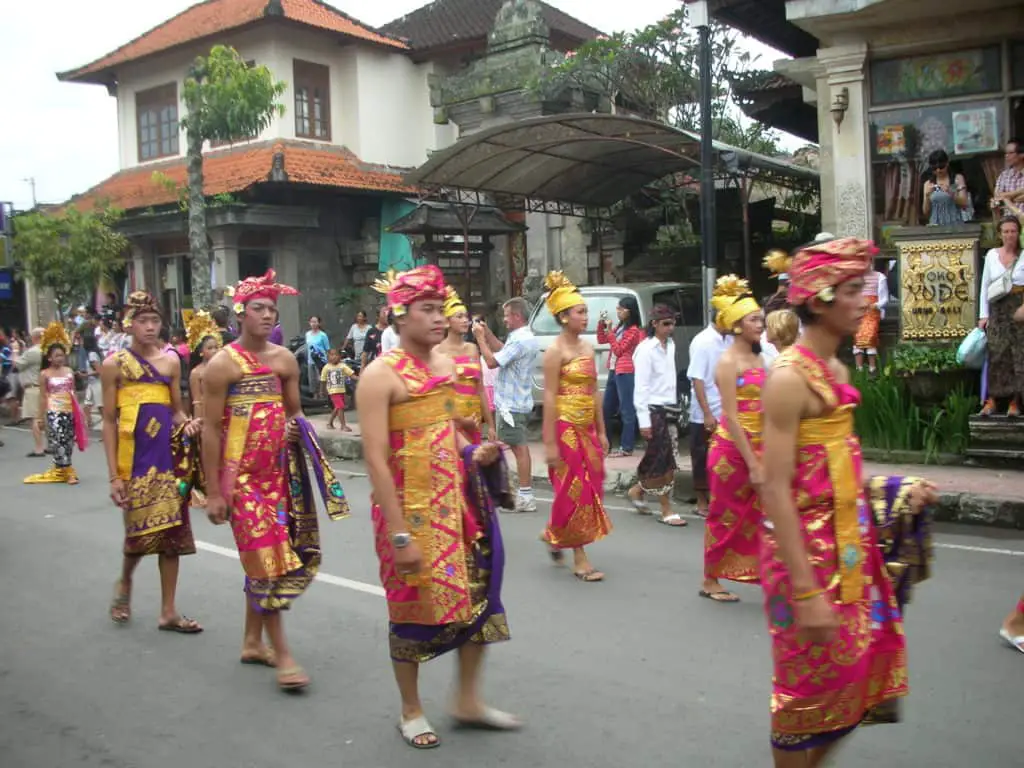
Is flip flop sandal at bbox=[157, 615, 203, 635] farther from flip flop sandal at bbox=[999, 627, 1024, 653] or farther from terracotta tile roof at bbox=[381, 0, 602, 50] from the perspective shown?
terracotta tile roof at bbox=[381, 0, 602, 50]

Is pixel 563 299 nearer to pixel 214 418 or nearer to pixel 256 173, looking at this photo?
pixel 214 418

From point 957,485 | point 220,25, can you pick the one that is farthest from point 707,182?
point 220,25

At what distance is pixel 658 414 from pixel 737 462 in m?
2.83

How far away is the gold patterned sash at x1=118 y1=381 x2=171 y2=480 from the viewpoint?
6.07 metres

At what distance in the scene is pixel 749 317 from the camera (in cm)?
605

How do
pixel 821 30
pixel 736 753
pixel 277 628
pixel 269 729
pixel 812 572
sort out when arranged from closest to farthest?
pixel 812 572 < pixel 736 753 < pixel 269 729 < pixel 277 628 < pixel 821 30

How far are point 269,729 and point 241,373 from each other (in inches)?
64.7

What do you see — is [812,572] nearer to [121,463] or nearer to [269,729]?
[269,729]

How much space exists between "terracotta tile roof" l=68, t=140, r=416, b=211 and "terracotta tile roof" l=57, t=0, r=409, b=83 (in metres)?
2.56

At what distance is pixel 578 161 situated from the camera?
650 inches

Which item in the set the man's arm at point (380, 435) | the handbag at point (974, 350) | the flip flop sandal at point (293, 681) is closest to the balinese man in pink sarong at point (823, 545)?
the man's arm at point (380, 435)

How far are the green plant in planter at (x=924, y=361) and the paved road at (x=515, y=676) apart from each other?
8.60 ft

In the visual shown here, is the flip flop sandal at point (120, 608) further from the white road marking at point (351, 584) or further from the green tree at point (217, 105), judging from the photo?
the green tree at point (217, 105)

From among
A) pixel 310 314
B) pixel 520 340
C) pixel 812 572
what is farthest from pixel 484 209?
pixel 812 572
